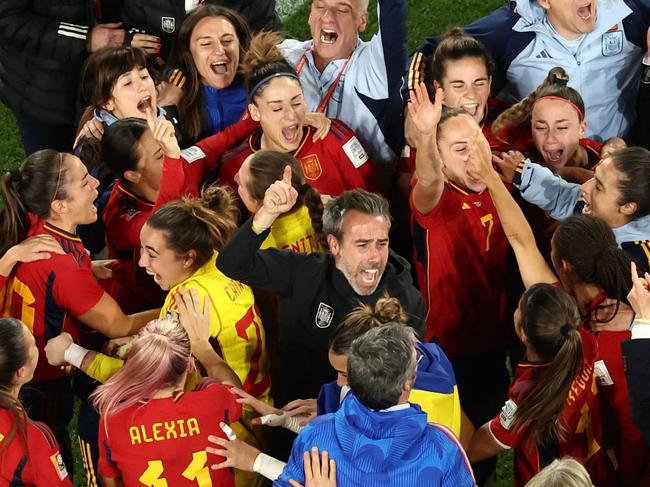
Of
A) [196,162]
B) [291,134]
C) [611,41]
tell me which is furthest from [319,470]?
[611,41]

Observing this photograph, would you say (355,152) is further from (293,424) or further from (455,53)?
(293,424)

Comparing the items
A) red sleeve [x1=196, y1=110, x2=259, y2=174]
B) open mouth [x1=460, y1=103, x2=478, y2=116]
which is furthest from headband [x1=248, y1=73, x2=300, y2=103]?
open mouth [x1=460, y1=103, x2=478, y2=116]

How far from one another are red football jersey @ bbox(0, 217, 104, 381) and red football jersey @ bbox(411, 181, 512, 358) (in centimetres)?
148

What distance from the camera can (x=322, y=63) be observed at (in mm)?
5289

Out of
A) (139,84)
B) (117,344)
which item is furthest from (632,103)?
(117,344)

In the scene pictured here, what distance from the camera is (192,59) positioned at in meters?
5.31

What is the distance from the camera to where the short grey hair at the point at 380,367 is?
9.26 feet

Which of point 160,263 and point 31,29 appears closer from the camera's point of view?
point 160,263

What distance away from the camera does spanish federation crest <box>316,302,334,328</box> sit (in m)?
3.83

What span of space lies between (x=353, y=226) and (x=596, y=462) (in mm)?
1299

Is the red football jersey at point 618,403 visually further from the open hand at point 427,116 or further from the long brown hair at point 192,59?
the long brown hair at point 192,59

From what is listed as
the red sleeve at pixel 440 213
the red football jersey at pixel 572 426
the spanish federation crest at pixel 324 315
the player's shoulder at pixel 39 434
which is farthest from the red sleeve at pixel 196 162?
the red football jersey at pixel 572 426

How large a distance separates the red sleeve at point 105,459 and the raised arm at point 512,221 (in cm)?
186

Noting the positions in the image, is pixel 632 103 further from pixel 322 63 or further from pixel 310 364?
pixel 310 364
